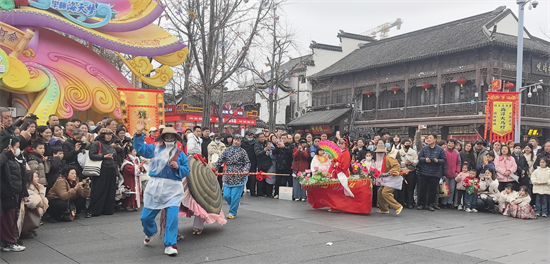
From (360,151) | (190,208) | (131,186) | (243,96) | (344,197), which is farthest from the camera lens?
(243,96)

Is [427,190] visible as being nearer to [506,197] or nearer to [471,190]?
→ [471,190]

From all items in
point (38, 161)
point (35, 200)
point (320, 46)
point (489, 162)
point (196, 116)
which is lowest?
point (35, 200)

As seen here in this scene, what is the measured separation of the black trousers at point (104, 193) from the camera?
842cm

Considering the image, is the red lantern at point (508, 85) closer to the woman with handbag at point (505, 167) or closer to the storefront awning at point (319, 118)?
the storefront awning at point (319, 118)

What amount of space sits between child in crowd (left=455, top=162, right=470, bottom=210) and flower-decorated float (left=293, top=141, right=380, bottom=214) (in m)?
2.45

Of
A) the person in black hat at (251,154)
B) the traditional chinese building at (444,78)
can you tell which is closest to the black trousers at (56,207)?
the person in black hat at (251,154)

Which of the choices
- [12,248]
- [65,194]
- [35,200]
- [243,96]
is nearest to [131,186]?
[65,194]

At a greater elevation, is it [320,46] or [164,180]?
[320,46]

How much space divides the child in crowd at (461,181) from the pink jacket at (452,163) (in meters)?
0.12

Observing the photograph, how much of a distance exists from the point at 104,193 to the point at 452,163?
7.68 meters

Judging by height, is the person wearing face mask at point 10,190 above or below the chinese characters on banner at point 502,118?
below

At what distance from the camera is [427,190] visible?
10.7m

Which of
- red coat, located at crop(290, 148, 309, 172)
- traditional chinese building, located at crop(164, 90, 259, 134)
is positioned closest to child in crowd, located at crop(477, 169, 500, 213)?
red coat, located at crop(290, 148, 309, 172)

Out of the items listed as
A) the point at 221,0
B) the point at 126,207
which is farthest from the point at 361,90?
the point at 126,207
